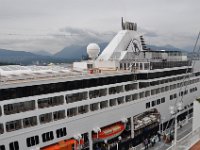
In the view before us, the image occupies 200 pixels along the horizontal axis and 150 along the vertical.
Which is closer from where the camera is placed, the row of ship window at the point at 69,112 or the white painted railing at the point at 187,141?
the white painted railing at the point at 187,141

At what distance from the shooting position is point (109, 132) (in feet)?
78.5

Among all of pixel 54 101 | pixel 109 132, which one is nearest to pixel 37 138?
pixel 54 101

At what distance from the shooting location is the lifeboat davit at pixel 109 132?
23094 mm

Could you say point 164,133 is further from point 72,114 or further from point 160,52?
point 72,114

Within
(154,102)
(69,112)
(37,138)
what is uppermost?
(69,112)

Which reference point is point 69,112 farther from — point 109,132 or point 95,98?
point 109,132

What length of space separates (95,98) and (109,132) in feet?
12.8

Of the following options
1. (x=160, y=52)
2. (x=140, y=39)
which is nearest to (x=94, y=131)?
(x=160, y=52)

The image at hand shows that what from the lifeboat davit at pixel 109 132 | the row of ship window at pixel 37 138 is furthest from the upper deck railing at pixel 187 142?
the lifeboat davit at pixel 109 132

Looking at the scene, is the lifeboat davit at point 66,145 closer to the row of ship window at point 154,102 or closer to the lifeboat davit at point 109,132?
the lifeboat davit at point 109,132

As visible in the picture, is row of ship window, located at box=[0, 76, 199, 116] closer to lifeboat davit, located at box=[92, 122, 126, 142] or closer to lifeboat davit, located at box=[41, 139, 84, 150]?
lifeboat davit, located at box=[41, 139, 84, 150]

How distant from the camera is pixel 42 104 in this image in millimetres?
19062

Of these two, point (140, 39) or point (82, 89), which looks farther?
point (140, 39)

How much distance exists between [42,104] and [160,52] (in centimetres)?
1807
